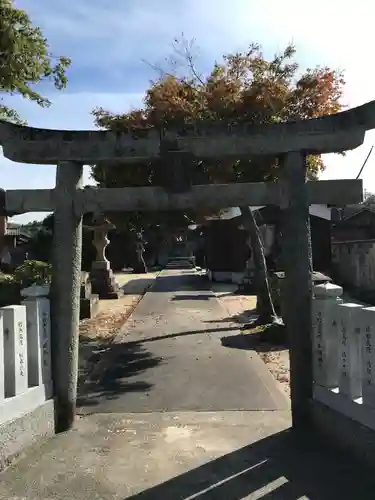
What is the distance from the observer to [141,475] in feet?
13.5

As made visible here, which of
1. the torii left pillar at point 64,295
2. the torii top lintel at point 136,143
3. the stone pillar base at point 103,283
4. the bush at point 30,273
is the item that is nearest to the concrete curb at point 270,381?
the torii left pillar at point 64,295

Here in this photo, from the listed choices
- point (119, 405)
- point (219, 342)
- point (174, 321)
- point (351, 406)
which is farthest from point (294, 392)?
point (174, 321)

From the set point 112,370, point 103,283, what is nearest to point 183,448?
point 112,370

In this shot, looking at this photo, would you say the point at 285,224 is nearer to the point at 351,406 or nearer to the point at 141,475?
the point at 351,406

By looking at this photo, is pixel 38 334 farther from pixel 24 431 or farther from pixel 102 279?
pixel 102 279

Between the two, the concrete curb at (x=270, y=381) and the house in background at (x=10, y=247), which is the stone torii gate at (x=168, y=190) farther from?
the house in background at (x=10, y=247)

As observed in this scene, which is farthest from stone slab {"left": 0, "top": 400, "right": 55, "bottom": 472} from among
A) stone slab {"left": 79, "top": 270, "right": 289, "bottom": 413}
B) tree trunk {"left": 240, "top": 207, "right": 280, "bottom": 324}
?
tree trunk {"left": 240, "top": 207, "right": 280, "bottom": 324}

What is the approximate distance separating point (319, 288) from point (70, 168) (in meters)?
2.91

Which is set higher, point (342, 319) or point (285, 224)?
point (285, 224)

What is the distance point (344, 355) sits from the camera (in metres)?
4.49

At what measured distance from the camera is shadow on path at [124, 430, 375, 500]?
3.72 meters

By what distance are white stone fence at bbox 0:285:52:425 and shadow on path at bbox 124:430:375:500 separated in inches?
58.8

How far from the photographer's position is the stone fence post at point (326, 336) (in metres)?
4.77

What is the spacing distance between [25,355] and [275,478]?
254 centimetres
